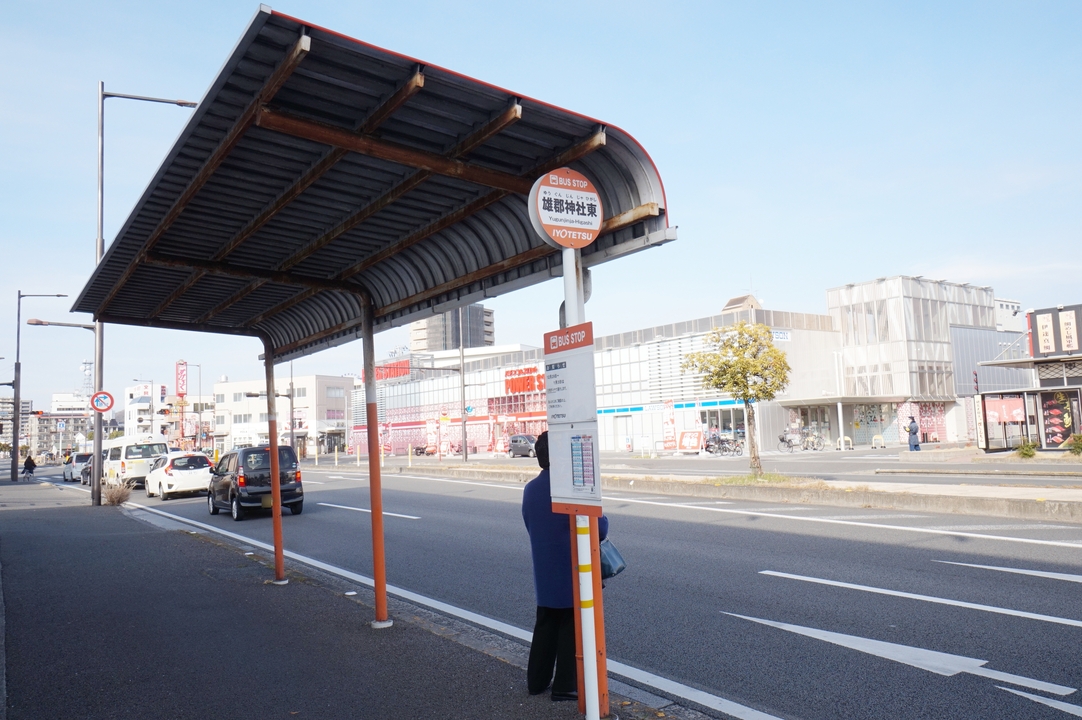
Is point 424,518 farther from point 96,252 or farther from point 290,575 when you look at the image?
point 96,252

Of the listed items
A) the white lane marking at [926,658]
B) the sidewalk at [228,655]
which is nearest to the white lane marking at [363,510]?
the sidewalk at [228,655]

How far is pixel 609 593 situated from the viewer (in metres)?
8.22

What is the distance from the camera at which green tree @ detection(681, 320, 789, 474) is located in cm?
2009

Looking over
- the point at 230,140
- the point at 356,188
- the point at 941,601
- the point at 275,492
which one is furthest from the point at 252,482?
the point at 941,601

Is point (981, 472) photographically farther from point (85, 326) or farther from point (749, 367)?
point (85, 326)

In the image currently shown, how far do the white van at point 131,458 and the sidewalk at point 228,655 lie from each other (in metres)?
21.5

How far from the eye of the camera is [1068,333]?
3216cm

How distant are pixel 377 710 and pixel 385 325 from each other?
468cm

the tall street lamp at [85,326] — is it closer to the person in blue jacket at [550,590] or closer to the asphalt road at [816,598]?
the asphalt road at [816,598]

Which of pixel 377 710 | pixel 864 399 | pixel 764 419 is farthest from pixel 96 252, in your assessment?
pixel 864 399

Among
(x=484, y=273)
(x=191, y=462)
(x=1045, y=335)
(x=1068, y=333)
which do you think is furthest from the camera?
(x=1045, y=335)

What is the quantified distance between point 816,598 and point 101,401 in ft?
68.7

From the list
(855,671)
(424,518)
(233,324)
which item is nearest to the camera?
(855,671)

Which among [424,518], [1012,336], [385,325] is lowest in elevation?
[424,518]
